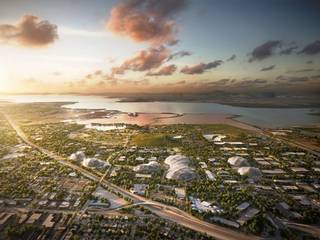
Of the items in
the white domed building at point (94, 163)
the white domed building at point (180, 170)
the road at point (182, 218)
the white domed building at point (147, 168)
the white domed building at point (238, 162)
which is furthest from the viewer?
the white domed building at point (238, 162)

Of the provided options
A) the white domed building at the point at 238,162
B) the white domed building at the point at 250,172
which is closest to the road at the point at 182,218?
the white domed building at the point at 250,172

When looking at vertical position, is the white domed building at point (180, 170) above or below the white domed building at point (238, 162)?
above

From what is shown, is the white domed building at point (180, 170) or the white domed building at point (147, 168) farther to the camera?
the white domed building at point (147, 168)

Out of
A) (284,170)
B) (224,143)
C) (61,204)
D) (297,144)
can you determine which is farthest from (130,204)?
(297,144)

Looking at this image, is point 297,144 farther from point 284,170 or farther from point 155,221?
point 155,221

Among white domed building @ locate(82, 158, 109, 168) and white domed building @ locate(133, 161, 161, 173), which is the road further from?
white domed building @ locate(133, 161, 161, 173)

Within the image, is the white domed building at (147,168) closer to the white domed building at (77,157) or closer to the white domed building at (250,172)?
the white domed building at (77,157)

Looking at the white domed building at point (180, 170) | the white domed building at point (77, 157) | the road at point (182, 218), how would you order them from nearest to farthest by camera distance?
the road at point (182, 218), the white domed building at point (180, 170), the white domed building at point (77, 157)

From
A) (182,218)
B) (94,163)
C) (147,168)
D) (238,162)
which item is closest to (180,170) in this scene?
(147,168)
